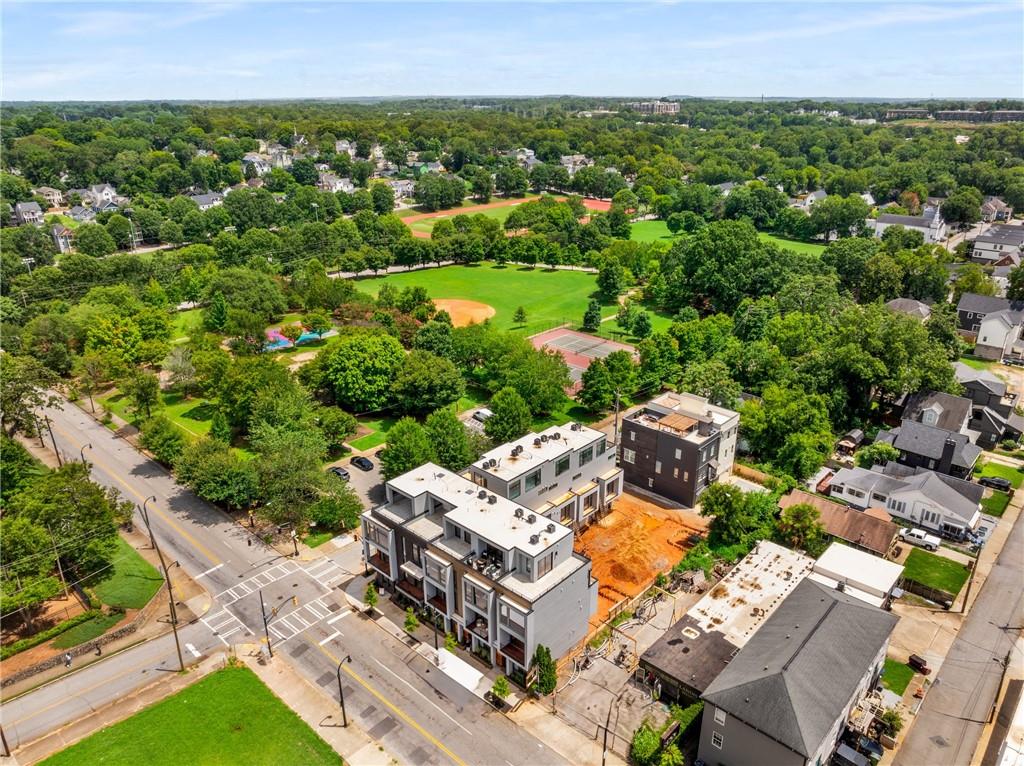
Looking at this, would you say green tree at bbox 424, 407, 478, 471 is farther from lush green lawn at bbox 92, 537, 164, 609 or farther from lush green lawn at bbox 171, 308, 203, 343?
lush green lawn at bbox 171, 308, 203, 343

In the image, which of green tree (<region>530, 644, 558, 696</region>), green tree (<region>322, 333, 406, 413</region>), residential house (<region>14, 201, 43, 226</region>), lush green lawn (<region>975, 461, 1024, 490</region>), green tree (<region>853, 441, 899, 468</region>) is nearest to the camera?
green tree (<region>530, 644, 558, 696</region>)

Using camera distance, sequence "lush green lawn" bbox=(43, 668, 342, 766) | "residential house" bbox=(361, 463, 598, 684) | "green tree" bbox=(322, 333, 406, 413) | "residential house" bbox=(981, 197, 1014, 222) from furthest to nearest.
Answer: "residential house" bbox=(981, 197, 1014, 222), "green tree" bbox=(322, 333, 406, 413), "residential house" bbox=(361, 463, 598, 684), "lush green lawn" bbox=(43, 668, 342, 766)

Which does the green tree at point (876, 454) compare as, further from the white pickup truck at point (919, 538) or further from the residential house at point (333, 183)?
the residential house at point (333, 183)

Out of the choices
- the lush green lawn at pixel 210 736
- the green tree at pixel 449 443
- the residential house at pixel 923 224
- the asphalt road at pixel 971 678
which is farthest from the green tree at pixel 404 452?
the residential house at pixel 923 224

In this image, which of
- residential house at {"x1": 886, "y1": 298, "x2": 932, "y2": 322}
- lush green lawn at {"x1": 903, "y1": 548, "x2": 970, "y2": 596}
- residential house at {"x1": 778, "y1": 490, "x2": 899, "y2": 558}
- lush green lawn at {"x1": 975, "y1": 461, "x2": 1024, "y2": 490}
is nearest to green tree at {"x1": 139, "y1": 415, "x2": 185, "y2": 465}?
residential house at {"x1": 778, "y1": 490, "x2": 899, "y2": 558}

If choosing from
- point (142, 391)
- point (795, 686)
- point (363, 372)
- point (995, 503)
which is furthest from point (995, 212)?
point (142, 391)

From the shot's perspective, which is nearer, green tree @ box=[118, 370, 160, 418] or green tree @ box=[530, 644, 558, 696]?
green tree @ box=[530, 644, 558, 696]

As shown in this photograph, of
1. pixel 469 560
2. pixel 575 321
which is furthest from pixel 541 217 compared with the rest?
pixel 469 560
